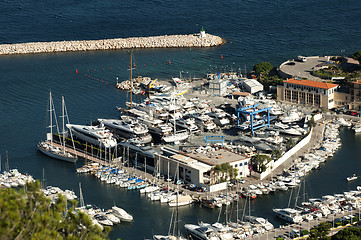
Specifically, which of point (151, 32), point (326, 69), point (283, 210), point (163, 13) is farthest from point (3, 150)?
point (163, 13)

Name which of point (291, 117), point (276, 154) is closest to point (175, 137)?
point (276, 154)

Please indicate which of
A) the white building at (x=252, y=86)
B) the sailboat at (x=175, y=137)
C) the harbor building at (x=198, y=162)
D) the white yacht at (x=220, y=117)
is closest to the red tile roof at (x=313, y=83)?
the white building at (x=252, y=86)

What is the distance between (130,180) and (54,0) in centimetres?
8345

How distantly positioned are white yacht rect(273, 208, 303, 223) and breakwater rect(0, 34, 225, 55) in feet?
177

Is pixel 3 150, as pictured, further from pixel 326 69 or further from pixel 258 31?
pixel 258 31

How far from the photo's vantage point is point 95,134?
65.1m

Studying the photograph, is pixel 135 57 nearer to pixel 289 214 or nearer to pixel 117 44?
pixel 117 44

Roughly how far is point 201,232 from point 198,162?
1064 centimetres

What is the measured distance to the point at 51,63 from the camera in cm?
9594

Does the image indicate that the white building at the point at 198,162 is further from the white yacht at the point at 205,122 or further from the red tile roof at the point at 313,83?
the red tile roof at the point at 313,83

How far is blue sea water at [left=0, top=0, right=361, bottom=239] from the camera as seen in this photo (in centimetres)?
5588

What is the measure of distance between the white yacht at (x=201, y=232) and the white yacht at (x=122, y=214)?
459 centimetres

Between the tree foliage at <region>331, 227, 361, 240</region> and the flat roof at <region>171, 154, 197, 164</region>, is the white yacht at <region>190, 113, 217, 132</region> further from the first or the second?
the tree foliage at <region>331, 227, 361, 240</region>

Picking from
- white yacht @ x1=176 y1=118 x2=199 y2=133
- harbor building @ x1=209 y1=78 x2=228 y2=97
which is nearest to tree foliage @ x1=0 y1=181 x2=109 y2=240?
white yacht @ x1=176 y1=118 x2=199 y2=133
